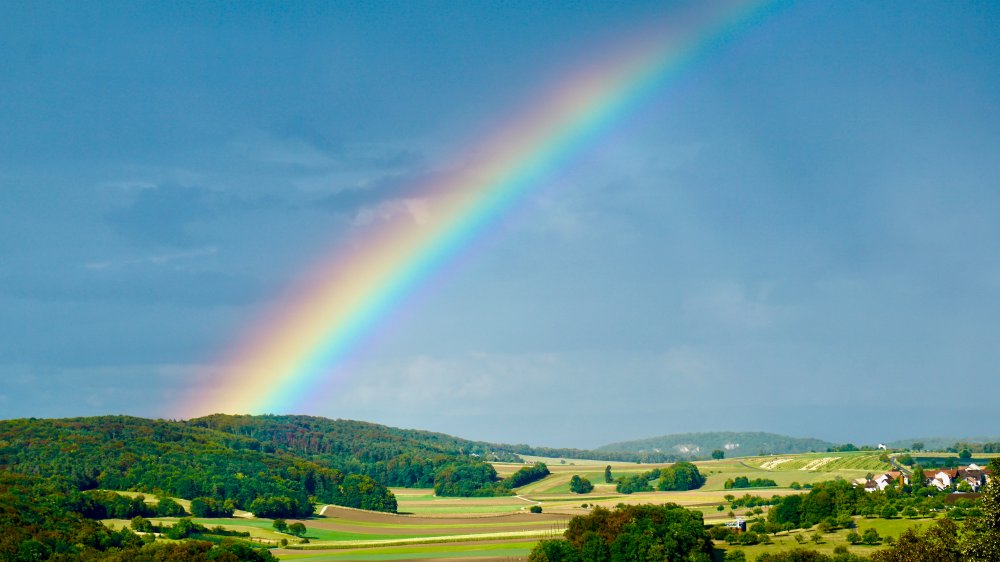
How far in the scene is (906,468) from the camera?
199625 millimetres

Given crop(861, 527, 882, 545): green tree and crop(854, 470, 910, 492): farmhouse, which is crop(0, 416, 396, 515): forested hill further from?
crop(861, 527, 882, 545): green tree

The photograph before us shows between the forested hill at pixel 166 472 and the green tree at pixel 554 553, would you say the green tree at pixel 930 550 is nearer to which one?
the green tree at pixel 554 553

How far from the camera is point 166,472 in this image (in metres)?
172

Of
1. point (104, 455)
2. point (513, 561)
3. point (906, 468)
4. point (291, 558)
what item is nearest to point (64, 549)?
point (291, 558)

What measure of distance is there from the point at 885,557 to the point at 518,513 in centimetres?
10140

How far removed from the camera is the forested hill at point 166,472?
162000 mm

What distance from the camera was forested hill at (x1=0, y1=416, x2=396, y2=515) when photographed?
531ft

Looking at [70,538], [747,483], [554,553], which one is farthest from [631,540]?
[747,483]

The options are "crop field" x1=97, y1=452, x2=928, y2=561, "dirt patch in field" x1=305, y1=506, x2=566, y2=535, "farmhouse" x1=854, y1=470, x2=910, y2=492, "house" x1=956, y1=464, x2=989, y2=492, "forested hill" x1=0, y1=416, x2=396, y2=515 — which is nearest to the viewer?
"crop field" x1=97, y1=452, x2=928, y2=561

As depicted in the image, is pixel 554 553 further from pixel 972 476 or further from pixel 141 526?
pixel 972 476

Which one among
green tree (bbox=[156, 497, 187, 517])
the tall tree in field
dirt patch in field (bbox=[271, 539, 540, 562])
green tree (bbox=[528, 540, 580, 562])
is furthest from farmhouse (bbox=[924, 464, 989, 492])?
green tree (bbox=[156, 497, 187, 517])

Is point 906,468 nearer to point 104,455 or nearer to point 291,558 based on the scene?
point 291,558

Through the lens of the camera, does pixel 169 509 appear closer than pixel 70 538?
No

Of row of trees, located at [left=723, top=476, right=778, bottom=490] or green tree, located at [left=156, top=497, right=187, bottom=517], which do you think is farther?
row of trees, located at [left=723, top=476, right=778, bottom=490]
